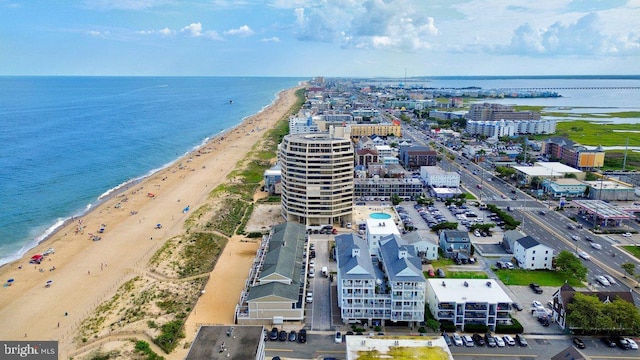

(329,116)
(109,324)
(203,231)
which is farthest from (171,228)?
(329,116)

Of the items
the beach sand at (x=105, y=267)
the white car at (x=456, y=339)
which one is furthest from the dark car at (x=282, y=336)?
the white car at (x=456, y=339)

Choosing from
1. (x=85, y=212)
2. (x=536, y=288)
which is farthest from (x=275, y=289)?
(x=85, y=212)

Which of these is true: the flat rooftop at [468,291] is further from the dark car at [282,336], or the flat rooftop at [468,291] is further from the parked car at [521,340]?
the dark car at [282,336]

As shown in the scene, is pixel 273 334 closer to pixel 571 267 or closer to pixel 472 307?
pixel 472 307

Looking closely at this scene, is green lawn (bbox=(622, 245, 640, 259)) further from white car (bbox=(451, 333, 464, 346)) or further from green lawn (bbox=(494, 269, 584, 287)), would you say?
white car (bbox=(451, 333, 464, 346))

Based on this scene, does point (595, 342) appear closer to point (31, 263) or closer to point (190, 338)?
point (190, 338)

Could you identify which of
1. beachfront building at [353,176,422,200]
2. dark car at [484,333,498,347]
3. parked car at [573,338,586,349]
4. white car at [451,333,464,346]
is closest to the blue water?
beachfront building at [353,176,422,200]

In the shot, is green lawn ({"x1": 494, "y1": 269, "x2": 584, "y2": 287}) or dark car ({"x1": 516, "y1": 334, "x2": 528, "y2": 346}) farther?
green lawn ({"x1": 494, "y1": 269, "x2": 584, "y2": 287})
